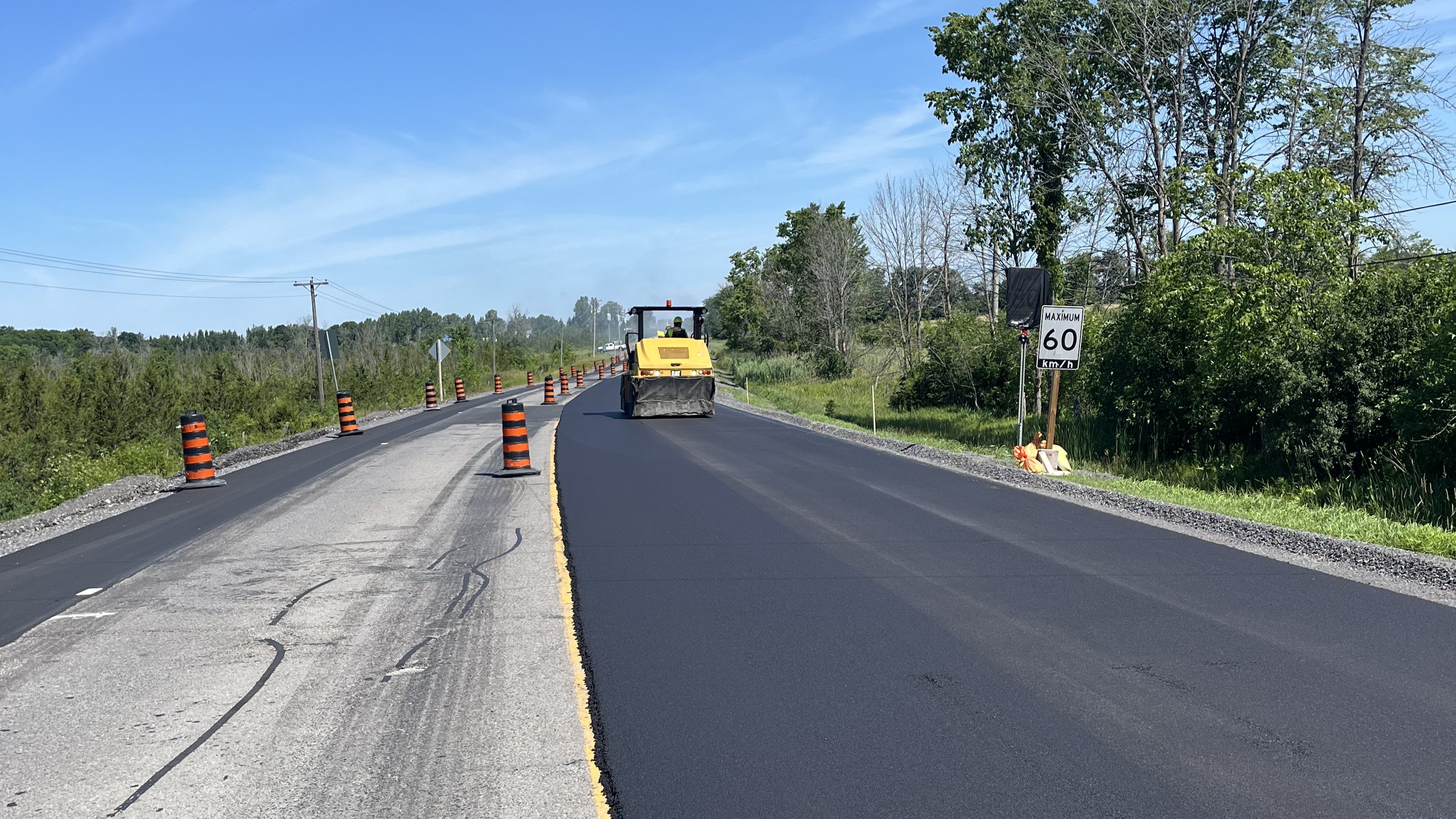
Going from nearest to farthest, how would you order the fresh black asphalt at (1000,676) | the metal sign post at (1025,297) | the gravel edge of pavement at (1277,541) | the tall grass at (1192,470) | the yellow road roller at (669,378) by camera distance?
the fresh black asphalt at (1000,676), the gravel edge of pavement at (1277,541), the tall grass at (1192,470), the metal sign post at (1025,297), the yellow road roller at (669,378)

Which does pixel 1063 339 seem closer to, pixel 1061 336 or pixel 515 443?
pixel 1061 336

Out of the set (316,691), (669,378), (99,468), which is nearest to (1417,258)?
(316,691)

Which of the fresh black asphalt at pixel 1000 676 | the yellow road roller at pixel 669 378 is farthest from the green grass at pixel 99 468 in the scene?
the fresh black asphalt at pixel 1000 676

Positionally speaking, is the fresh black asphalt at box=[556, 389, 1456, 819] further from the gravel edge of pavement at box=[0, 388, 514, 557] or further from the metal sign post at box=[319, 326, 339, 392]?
the metal sign post at box=[319, 326, 339, 392]

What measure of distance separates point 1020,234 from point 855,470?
21226 millimetres

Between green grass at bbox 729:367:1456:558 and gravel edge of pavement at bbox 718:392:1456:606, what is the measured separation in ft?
1.32

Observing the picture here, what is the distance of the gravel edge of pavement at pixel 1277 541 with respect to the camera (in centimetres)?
821

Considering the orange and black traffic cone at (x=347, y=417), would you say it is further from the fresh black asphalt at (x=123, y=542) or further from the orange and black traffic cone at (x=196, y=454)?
the orange and black traffic cone at (x=196, y=454)

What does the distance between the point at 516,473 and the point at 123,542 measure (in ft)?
19.6

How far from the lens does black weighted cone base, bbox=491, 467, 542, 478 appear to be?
16219 millimetres

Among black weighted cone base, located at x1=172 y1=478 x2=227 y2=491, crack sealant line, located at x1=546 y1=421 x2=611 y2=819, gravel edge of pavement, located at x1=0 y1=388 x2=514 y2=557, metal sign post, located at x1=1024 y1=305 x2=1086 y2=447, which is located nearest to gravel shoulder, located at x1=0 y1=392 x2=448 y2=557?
gravel edge of pavement, located at x1=0 y1=388 x2=514 y2=557

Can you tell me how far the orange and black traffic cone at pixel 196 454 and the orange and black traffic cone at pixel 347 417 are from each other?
11.6m

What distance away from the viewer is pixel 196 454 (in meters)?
16.4

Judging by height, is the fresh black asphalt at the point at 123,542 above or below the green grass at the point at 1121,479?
above
